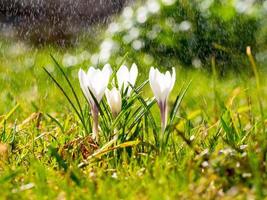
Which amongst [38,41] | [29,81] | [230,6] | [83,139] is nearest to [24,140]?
[83,139]

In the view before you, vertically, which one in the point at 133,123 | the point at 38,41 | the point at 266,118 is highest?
the point at 133,123

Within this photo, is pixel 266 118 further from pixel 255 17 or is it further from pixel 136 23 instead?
pixel 136 23

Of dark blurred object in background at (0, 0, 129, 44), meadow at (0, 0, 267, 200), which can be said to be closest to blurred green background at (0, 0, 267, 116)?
meadow at (0, 0, 267, 200)

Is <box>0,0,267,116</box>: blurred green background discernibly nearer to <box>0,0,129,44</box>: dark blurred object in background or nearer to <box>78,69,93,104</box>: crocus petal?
<box>78,69,93,104</box>: crocus petal

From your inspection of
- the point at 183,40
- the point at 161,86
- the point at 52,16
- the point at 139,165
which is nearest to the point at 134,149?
the point at 139,165

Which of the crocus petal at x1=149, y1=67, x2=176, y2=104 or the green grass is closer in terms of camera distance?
the green grass

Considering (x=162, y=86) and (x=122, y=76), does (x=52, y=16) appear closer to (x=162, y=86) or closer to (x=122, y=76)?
(x=122, y=76)

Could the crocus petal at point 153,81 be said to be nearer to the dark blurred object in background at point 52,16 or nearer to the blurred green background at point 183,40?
the blurred green background at point 183,40
